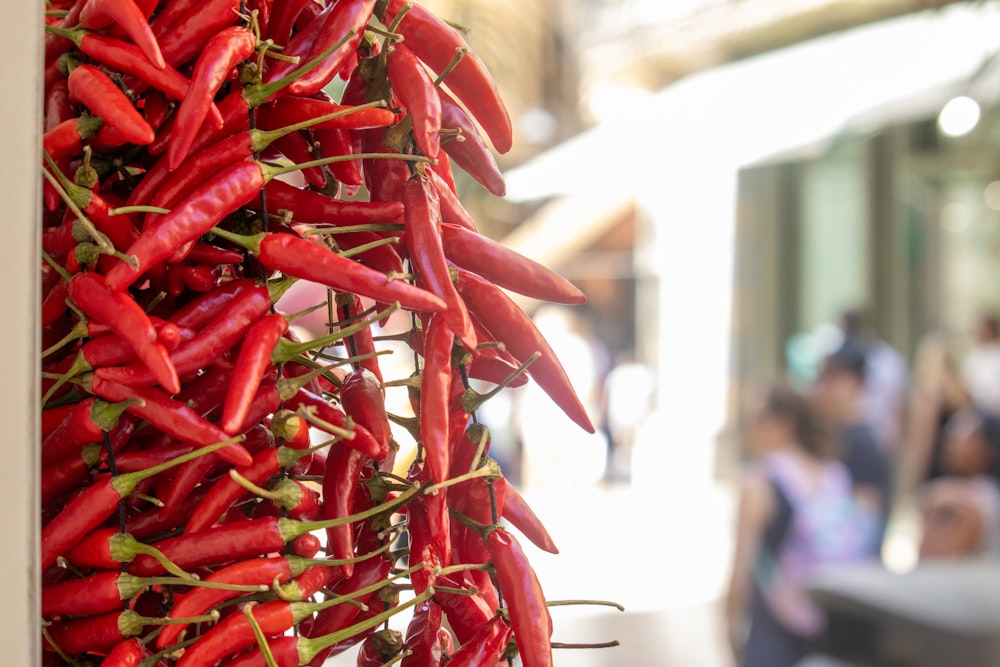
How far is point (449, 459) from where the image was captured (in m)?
0.88

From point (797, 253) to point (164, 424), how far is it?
25.6 ft

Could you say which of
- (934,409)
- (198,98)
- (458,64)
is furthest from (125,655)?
(934,409)

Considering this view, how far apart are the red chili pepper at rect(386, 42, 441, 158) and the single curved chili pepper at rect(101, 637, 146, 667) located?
44cm

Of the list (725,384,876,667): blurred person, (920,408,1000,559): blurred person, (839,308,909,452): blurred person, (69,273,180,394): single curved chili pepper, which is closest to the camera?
(69,273,180,394): single curved chili pepper

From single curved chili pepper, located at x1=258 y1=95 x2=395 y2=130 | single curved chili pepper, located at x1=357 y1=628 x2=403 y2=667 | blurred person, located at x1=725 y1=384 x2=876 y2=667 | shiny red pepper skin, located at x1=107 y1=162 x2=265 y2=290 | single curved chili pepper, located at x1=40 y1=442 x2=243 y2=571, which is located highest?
single curved chili pepper, located at x1=258 y1=95 x2=395 y2=130

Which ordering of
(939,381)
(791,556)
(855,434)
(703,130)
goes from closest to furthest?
(791,556), (855,434), (939,381), (703,130)

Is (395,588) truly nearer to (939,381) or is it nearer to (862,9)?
(939,381)

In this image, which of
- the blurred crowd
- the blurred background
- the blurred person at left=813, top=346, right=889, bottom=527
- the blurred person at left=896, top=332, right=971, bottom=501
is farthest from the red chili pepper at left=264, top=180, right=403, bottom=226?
the blurred person at left=896, top=332, right=971, bottom=501

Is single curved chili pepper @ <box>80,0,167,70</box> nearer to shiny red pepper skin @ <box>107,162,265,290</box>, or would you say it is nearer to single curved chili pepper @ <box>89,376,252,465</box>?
shiny red pepper skin @ <box>107,162,265,290</box>

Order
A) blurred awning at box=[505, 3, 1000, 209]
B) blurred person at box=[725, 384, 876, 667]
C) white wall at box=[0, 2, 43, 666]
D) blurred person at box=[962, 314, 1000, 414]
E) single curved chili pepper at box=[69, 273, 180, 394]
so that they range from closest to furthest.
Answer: white wall at box=[0, 2, 43, 666], single curved chili pepper at box=[69, 273, 180, 394], blurred person at box=[725, 384, 876, 667], blurred awning at box=[505, 3, 1000, 209], blurred person at box=[962, 314, 1000, 414]

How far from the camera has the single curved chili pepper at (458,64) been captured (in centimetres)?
91

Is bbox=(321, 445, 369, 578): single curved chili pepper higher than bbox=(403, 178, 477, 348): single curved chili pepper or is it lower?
lower

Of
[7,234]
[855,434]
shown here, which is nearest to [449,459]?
[7,234]

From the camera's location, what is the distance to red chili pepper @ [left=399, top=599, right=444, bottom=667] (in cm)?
91
